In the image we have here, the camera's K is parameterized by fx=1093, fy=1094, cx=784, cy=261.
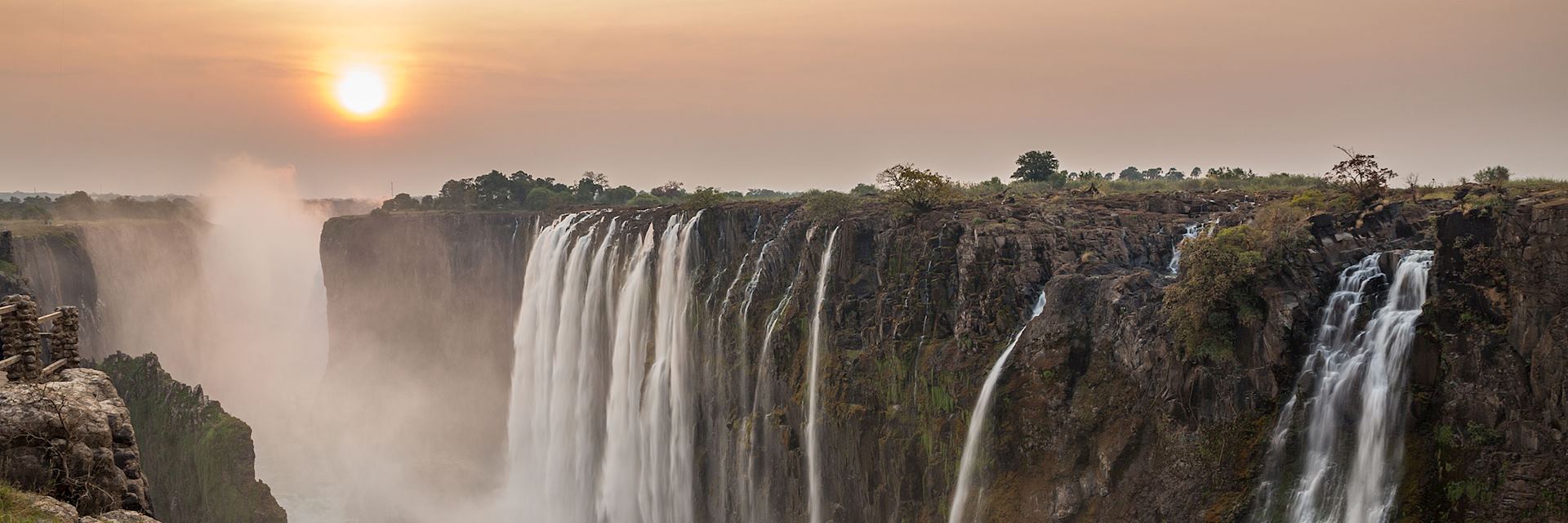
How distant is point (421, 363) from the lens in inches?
3135

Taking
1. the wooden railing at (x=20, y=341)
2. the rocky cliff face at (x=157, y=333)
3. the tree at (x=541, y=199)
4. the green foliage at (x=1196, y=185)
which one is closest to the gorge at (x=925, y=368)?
the rocky cliff face at (x=157, y=333)

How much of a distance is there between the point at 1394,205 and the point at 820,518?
67.6 feet

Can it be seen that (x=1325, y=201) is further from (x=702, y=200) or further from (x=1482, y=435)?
(x=702, y=200)

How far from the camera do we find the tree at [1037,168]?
5467cm

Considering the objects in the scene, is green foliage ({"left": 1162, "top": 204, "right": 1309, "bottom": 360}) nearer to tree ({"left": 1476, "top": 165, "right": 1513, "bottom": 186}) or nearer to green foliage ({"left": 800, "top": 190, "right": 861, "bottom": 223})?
tree ({"left": 1476, "top": 165, "right": 1513, "bottom": 186})

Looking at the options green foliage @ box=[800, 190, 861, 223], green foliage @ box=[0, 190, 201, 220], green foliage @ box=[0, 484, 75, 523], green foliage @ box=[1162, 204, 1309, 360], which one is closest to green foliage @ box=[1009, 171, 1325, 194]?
green foliage @ box=[800, 190, 861, 223]

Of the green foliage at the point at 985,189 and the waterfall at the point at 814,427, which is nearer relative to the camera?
the waterfall at the point at 814,427

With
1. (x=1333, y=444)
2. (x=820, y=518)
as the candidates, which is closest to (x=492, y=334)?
(x=820, y=518)

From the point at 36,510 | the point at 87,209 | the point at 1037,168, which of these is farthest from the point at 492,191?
the point at 36,510

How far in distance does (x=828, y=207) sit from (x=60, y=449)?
33005 millimetres

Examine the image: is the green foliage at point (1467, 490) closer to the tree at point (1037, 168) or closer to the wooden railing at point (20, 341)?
the wooden railing at point (20, 341)

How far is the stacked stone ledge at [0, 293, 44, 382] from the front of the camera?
1543 centimetres

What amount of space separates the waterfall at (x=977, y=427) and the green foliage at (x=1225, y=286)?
5.75m

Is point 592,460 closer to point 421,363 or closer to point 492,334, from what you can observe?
point 492,334
